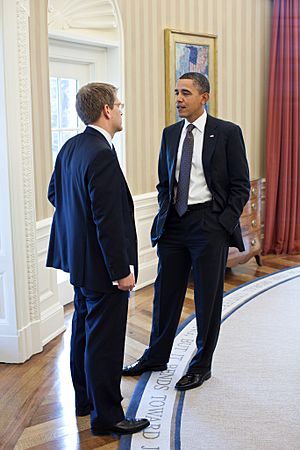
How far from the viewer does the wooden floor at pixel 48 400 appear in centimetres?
263

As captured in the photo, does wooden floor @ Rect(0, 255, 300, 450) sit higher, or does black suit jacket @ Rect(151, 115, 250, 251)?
black suit jacket @ Rect(151, 115, 250, 251)

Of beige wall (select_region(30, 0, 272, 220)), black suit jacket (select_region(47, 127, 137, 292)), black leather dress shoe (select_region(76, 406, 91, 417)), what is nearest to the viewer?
black suit jacket (select_region(47, 127, 137, 292))

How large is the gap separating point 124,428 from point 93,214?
3.22ft

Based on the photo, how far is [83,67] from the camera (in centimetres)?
493

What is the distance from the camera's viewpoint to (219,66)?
19.6 ft

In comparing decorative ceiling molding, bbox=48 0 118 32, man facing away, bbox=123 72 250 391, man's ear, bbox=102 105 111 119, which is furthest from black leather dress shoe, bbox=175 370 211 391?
decorative ceiling molding, bbox=48 0 118 32

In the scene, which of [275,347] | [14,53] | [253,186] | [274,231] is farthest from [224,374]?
[274,231]

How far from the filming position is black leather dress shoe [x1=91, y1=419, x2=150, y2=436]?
8.66 ft

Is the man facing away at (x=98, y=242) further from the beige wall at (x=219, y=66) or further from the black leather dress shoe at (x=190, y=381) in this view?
the beige wall at (x=219, y=66)

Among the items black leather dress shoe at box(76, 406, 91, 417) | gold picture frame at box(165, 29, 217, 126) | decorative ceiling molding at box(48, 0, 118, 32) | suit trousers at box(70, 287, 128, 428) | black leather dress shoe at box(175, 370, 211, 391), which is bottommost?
black leather dress shoe at box(76, 406, 91, 417)

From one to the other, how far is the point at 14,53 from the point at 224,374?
2130 mm

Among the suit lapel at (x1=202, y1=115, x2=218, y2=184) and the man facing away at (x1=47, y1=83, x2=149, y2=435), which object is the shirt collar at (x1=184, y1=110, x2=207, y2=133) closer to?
the suit lapel at (x1=202, y1=115, x2=218, y2=184)

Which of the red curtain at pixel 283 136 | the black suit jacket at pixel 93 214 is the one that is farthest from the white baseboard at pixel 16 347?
the red curtain at pixel 283 136

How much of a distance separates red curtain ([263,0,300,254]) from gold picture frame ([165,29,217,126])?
0.91 m
